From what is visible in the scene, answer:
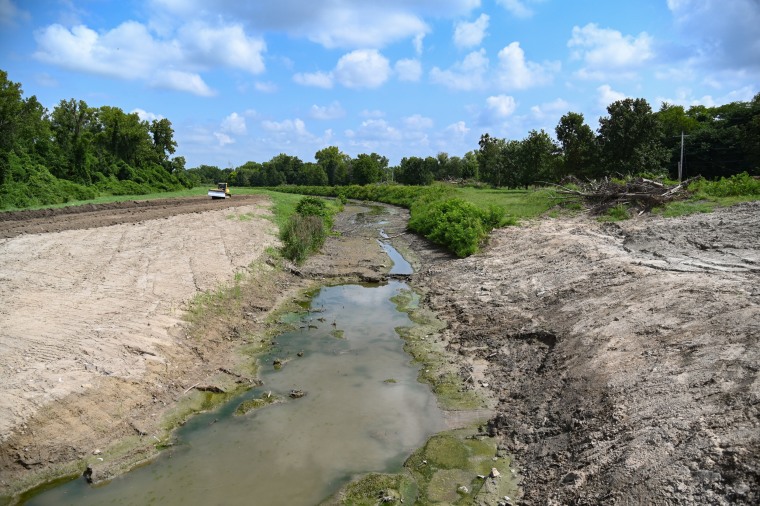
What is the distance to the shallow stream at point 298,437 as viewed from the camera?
22.7 feet

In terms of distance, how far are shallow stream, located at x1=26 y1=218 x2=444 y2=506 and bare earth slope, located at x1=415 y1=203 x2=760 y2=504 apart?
186cm

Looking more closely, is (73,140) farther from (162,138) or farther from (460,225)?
(460,225)

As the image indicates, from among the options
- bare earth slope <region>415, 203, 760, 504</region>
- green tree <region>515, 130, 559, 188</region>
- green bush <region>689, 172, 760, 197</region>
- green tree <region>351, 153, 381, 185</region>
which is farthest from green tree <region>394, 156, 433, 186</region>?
bare earth slope <region>415, 203, 760, 504</region>

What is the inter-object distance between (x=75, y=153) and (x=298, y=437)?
4900cm

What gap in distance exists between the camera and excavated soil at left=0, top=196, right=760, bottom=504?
606 centimetres

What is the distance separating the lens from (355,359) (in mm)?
11586

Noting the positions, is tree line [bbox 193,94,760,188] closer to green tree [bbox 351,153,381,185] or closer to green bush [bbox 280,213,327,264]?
green bush [bbox 280,213,327,264]

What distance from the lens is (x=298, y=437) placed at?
8242mm

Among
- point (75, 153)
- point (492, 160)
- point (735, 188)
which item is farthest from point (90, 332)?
point (492, 160)

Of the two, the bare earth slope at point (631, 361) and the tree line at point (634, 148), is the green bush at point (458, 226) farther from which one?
the tree line at point (634, 148)

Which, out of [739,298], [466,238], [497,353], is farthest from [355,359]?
[466,238]

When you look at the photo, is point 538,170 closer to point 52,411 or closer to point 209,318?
point 209,318

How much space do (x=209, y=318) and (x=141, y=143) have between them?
59445 millimetres

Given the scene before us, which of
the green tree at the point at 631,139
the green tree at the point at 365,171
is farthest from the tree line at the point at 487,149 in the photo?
the green tree at the point at 365,171
